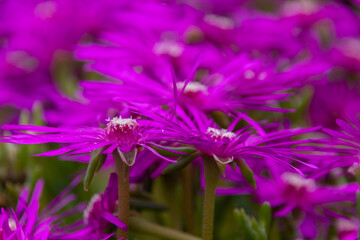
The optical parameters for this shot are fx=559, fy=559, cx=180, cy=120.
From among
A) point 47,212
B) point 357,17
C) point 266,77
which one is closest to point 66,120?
point 47,212

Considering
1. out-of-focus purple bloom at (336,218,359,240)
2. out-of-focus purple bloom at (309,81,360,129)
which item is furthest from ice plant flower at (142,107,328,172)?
out-of-focus purple bloom at (309,81,360,129)

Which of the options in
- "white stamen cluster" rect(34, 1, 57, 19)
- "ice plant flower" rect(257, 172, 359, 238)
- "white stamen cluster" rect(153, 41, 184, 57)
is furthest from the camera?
"white stamen cluster" rect(34, 1, 57, 19)

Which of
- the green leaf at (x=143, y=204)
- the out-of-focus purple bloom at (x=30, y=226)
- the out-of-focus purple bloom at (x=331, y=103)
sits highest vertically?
the out-of-focus purple bloom at (x=331, y=103)

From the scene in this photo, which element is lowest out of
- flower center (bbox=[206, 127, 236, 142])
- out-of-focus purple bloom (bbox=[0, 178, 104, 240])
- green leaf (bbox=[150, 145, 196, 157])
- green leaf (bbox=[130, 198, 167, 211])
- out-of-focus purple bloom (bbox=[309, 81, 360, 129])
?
out-of-focus purple bloom (bbox=[0, 178, 104, 240])

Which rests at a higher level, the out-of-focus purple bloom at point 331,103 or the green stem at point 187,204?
the out-of-focus purple bloom at point 331,103

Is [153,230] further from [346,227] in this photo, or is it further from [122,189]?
[346,227]

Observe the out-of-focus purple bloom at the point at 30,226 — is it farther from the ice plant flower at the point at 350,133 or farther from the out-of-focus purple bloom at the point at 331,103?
the out-of-focus purple bloom at the point at 331,103

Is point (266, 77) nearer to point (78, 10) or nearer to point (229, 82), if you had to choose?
point (229, 82)

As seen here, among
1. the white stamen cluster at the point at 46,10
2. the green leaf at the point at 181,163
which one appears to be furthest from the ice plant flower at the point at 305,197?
the white stamen cluster at the point at 46,10

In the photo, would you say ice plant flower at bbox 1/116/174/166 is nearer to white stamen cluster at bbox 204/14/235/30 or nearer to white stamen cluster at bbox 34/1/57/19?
white stamen cluster at bbox 204/14/235/30
